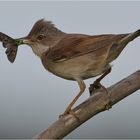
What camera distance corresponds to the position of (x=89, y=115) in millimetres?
2283

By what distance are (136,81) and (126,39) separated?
1.35 ft

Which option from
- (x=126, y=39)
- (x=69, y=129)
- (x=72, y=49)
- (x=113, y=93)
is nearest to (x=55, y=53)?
(x=72, y=49)

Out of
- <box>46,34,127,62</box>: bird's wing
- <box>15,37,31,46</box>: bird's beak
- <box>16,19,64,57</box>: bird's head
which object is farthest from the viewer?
<box>16,19,64,57</box>: bird's head

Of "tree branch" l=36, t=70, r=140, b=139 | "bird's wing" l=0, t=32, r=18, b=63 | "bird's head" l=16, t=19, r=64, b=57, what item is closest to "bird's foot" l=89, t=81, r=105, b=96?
"tree branch" l=36, t=70, r=140, b=139

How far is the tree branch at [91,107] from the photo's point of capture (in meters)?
2.12

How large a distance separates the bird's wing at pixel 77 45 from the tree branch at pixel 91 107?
1.56 feet

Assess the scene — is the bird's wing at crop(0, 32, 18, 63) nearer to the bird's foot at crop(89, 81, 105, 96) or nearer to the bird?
the bird

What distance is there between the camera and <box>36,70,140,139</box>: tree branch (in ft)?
6.95

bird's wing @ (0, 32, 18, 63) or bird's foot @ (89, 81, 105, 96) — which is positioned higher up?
bird's wing @ (0, 32, 18, 63)

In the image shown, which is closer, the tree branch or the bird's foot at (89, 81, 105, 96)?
the tree branch

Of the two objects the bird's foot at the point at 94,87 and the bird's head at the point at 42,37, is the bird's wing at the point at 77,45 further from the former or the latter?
the bird's foot at the point at 94,87

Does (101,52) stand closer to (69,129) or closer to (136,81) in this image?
(136,81)

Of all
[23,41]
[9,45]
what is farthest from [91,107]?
[23,41]

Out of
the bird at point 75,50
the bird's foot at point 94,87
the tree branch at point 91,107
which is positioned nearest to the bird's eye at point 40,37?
the bird at point 75,50
